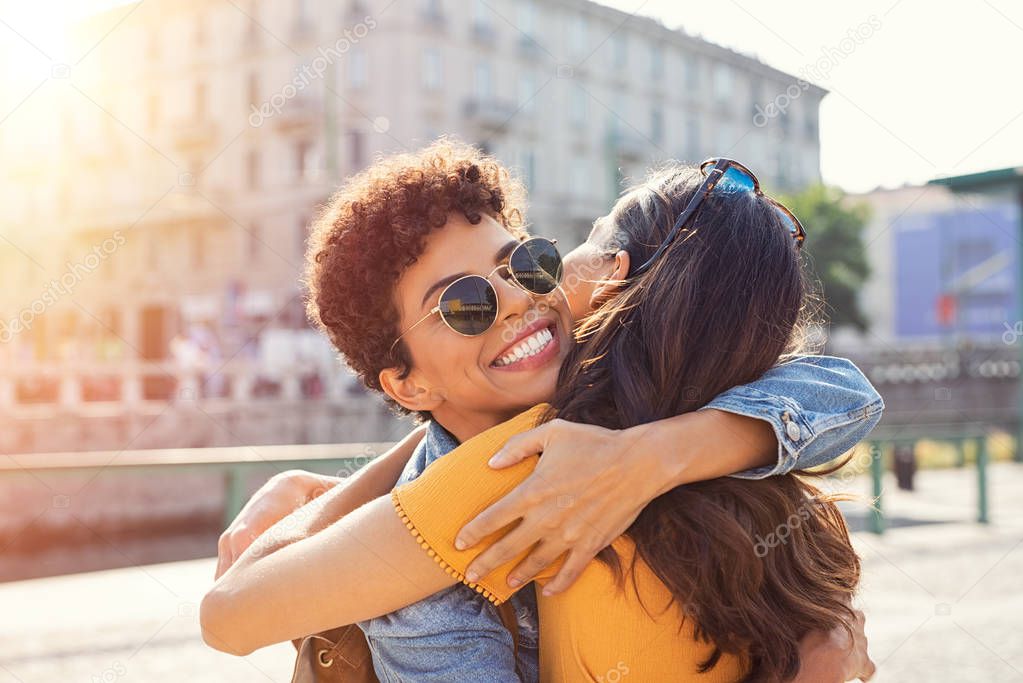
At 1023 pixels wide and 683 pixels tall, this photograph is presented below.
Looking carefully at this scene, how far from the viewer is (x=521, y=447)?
5.10ft

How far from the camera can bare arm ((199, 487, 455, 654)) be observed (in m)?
1.54

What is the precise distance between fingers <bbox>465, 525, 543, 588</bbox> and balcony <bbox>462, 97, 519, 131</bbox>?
3380 centimetres

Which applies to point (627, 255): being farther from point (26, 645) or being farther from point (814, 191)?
point (814, 191)

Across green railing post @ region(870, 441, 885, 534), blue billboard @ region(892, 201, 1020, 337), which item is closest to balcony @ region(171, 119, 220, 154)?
blue billboard @ region(892, 201, 1020, 337)

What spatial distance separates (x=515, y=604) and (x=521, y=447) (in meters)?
0.32

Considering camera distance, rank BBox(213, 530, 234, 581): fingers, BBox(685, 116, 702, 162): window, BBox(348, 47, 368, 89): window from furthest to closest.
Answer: BBox(685, 116, 702, 162): window, BBox(348, 47, 368, 89): window, BBox(213, 530, 234, 581): fingers

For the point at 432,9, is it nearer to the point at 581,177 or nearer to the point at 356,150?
the point at 356,150

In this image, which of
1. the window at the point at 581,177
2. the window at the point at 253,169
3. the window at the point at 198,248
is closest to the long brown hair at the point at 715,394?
the window at the point at 253,169

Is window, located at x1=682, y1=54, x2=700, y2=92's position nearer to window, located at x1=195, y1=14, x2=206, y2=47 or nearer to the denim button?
window, located at x1=195, y1=14, x2=206, y2=47

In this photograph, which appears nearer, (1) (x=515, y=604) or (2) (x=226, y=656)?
(1) (x=515, y=604)

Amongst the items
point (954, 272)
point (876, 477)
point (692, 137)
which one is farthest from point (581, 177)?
point (876, 477)

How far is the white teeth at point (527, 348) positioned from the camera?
1919 millimetres

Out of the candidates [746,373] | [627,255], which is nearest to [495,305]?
[627,255]

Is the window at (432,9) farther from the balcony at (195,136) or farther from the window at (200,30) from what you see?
the window at (200,30)
